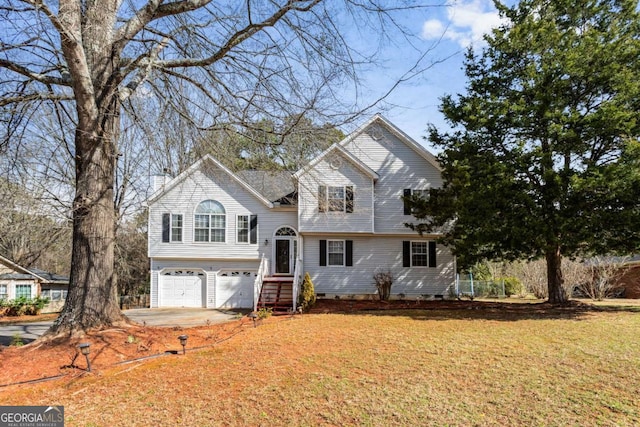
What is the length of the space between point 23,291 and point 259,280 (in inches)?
599

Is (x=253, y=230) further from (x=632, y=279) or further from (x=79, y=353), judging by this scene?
(x=632, y=279)

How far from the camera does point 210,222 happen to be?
18.0 meters

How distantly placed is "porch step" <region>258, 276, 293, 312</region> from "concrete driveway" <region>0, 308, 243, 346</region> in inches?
43.7

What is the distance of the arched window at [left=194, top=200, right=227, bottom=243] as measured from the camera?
17938 millimetres

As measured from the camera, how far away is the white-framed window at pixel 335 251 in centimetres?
1816

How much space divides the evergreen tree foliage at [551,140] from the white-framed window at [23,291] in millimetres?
21626

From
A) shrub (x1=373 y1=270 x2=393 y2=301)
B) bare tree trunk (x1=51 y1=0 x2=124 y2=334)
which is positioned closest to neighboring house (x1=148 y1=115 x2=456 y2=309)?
shrub (x1=373 y1=270 x2=393 y2=301)

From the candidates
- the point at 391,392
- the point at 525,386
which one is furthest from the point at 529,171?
the point at 391,392

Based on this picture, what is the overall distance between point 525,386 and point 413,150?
1379 centimetres

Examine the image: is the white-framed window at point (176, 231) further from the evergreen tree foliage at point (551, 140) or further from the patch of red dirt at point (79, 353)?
the evergreen tree foliage at point (551, 140)

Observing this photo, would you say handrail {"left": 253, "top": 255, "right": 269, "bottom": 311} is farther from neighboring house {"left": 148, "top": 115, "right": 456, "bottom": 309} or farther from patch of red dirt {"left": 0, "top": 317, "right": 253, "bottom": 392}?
patch of red dirt {"left": 0, "top": 317, "right": 253, "bottom": 392}

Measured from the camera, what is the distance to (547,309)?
14.0 metres

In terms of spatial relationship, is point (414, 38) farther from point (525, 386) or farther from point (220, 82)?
point (525, 386)

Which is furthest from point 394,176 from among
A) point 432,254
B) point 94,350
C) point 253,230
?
point 94,350
